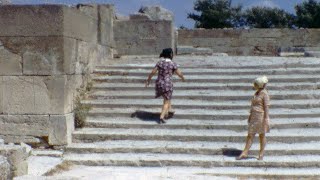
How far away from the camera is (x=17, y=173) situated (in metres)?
6.14

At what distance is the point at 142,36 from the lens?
623 inches

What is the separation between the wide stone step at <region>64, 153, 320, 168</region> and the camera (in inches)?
314

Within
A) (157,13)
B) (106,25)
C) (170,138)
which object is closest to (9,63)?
(170,138)

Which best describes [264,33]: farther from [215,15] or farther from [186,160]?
A: [215,15]

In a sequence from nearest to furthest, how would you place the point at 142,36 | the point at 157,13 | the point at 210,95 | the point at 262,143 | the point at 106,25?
the point at 262,143, the point at 210,95, the point at 106,25, the point at 142,36, the point at 157,13

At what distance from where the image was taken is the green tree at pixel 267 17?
1626 inches

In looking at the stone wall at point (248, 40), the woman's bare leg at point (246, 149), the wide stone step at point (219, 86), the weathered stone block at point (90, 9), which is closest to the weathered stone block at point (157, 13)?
the stone wall at point (248, 40)

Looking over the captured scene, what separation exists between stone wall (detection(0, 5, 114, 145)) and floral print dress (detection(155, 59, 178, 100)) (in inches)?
63.4

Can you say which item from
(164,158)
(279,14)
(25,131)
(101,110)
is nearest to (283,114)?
(164,158)

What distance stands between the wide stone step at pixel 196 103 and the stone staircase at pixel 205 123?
18 millimetres

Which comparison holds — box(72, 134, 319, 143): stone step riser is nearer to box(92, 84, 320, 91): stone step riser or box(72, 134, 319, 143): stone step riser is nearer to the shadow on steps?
the shadow on steps

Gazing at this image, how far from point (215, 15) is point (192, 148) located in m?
32.3

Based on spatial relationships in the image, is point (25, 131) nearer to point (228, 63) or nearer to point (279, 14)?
point (228, 63)

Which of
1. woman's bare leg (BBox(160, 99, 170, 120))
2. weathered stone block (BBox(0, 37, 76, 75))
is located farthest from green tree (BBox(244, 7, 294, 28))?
weathered stone block (BBox(0, 37, 76, 75))
